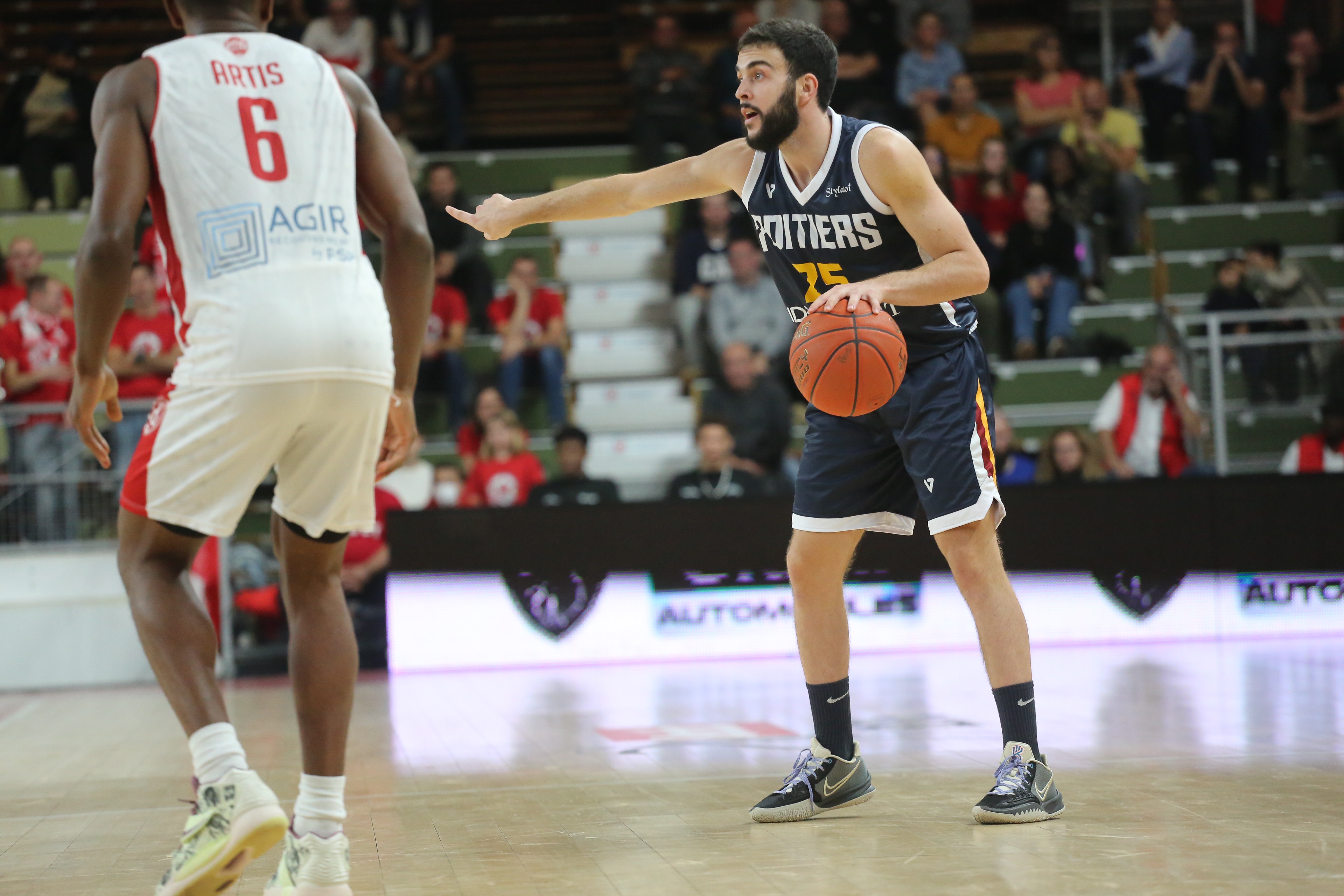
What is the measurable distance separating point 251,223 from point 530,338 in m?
8.84

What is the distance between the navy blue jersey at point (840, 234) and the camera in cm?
394

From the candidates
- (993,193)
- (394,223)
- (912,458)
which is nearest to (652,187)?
(912,458)

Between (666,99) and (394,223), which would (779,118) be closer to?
(394,223)

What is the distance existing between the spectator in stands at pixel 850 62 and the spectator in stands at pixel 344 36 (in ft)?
13.8

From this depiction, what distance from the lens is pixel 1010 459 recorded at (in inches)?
391

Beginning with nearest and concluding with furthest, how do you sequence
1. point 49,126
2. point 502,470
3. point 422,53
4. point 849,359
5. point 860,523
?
point 849,359
point 860,523
point 502,470
point 49,126
point 422,53

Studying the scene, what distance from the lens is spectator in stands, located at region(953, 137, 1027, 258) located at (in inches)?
493

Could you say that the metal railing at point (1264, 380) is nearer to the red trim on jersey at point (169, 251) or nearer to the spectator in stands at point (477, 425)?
the spectator in stands at point (477, 425)

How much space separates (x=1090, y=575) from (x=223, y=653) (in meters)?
5.51

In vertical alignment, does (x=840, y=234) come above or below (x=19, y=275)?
below

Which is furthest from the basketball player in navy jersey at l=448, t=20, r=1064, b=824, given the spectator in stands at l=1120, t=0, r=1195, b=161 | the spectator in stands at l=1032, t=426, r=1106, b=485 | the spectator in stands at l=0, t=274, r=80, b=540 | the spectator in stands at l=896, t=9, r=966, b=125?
the spectator in stands at l=1120, t=0, r=1195, b=161

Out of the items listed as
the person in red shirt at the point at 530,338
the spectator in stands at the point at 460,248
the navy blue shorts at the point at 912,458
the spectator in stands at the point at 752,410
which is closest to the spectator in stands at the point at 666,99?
the spectator in stands at the point at 460,248

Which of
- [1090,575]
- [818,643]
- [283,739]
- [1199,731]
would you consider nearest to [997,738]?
[1199,731]

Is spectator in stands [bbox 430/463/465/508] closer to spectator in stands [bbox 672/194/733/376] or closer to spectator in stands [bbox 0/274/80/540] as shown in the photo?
spectator in stands [bbox 0/274/80/540]
